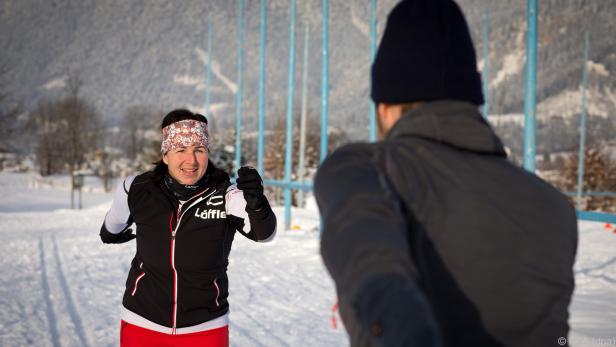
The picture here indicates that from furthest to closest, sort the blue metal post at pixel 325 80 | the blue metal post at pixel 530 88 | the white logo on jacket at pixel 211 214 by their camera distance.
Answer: the blue metal post at pixel 325 80 → the blue metal post at pixel 530 88 → the white logo on jacket at pixel 211 214

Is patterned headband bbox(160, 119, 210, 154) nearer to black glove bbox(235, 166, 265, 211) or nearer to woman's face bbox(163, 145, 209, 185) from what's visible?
woman's face bbox(163, 145, 209, 185)

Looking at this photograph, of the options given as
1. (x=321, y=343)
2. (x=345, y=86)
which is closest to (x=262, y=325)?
(x=321, y=343)

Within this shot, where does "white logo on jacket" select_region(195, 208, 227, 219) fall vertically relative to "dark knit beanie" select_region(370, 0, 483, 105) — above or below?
below

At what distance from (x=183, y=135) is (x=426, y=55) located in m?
2.22

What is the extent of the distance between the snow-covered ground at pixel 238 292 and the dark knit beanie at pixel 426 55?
453cm

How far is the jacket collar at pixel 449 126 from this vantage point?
94 cm

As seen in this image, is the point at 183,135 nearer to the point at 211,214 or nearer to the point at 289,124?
the point at 211,214

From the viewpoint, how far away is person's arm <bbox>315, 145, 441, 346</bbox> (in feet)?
2.41

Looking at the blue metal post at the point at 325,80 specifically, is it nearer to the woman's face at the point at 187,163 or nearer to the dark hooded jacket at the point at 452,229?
the woman's face at the point at 187,163

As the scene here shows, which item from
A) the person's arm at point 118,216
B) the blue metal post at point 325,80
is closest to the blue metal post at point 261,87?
the blue metal post at point 325,80

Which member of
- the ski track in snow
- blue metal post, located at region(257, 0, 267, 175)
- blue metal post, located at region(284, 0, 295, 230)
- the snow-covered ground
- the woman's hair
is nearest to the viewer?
the woman's hair

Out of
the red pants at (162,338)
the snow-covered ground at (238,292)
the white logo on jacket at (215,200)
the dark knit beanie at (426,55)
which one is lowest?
the snow-covered ground at (238,292)

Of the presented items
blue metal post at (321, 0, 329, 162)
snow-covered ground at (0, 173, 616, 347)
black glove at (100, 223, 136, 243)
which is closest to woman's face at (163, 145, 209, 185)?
black glove at (100, 223, 136, 243)

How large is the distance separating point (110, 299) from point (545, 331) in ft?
22.3
